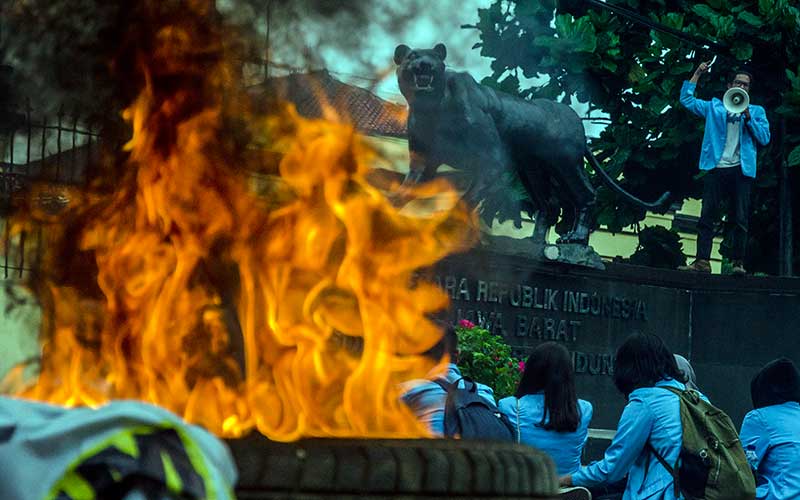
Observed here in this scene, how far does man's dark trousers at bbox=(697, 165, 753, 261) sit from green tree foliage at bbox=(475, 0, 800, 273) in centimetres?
150

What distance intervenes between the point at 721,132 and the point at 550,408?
8.07 meters

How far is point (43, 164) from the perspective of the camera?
8.15 m

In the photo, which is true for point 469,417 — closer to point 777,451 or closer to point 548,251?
point 777,451

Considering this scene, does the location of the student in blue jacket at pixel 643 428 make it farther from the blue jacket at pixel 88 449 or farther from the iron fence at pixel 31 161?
the blue jacket at pixel 88 449

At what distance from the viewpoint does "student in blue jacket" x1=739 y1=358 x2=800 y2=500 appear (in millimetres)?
7301

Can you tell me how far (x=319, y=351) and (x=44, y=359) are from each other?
1.59 metres

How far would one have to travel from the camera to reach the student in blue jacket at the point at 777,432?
7.30 m

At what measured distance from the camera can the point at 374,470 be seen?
3.48 m

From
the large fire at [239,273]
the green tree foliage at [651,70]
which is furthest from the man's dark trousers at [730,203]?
the large fire at [239,273]

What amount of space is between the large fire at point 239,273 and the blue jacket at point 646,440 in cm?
123

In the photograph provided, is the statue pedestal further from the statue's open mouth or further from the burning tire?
the burning tire

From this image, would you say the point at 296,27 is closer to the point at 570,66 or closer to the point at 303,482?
the point at 303,482

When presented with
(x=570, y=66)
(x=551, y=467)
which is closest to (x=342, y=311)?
(x=551, y=467)

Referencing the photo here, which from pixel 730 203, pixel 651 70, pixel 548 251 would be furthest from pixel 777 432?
pixel 651 70
